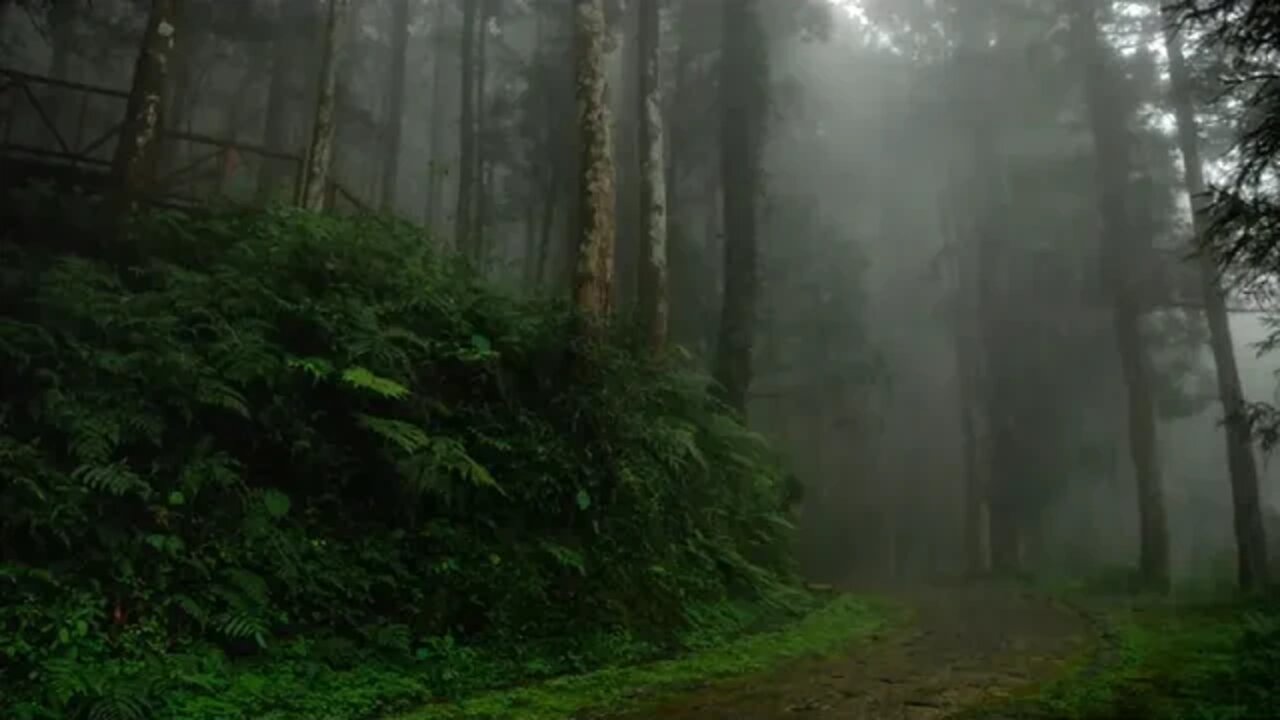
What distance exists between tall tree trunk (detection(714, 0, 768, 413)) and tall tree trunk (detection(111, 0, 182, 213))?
9134mm

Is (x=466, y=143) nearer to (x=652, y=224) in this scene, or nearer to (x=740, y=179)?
(x=740, y=179)

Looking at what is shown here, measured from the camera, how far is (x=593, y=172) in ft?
37.2

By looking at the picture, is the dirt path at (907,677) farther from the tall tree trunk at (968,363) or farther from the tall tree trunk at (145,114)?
the tall tree trunk at (968,363)

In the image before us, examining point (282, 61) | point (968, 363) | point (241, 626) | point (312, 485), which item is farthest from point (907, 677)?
point (282, 61)

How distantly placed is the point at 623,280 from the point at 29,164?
533 inches

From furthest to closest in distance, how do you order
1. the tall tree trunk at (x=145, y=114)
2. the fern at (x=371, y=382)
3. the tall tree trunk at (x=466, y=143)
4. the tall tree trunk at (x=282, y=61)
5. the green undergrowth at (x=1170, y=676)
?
1. the tall tree trunk at (x=282, y=61)
2. the tall tree trunk at (x=466, y=143)
3. the tall tree trunk at (x=145, y=114)
4. the fern at (x=371, y=382)
5. the green undergrowth at (x=1170, y=676)

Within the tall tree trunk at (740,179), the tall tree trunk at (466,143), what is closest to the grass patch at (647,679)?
the tall tree trunk at (740,179)

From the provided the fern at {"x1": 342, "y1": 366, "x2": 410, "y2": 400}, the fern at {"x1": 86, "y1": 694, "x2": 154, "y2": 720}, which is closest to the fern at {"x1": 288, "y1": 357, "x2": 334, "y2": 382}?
the fern at {"x1": 342, "y1": 366, "x2": 410, "y2": 400}

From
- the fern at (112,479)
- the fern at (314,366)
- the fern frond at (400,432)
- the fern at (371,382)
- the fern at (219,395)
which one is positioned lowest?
the fern at (112,479)

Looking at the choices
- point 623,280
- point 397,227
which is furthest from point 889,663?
point 623,280

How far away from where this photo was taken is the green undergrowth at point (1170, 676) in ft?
16.4

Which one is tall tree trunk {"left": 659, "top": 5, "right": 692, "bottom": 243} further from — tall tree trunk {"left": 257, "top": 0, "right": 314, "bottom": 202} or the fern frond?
the fern frond

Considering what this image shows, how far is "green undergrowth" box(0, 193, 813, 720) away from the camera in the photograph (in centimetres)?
572

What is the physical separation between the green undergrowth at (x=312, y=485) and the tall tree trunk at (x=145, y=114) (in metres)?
0.83
